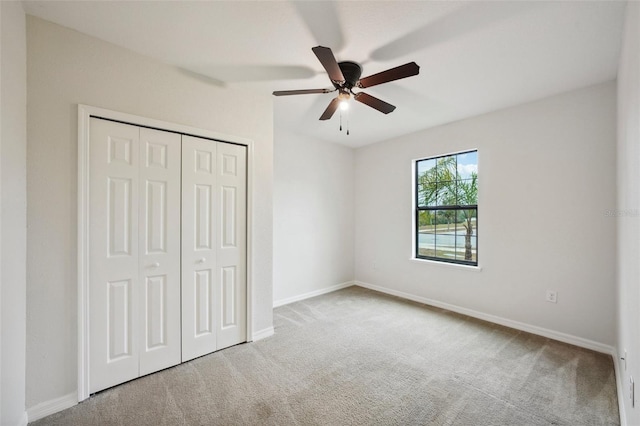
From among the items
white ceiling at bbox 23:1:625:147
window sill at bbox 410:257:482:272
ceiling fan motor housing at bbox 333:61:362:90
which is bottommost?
window sill at bbox 410:257:482:272

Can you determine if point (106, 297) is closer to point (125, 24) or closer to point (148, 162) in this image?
point (148, 162)

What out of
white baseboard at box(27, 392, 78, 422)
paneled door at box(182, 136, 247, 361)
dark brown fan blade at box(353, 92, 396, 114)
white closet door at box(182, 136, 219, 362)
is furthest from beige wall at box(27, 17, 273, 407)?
dark brown fan blade at box(353, 92, 396, 114)

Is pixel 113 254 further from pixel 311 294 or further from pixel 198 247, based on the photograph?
pixel 311 294

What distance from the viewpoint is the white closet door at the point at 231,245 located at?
101 inches

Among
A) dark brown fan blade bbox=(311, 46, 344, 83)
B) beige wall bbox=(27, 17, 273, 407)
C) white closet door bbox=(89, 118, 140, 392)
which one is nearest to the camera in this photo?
dark brown fan blade bbox=(311, 46, 344, 83)

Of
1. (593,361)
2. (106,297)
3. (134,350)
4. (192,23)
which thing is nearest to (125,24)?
(192,23)

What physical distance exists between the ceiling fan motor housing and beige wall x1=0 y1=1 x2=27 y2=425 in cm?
199

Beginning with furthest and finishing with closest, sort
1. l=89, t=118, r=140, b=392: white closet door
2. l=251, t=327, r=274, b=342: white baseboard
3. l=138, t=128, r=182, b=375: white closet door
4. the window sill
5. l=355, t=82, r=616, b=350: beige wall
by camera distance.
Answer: the window sill → l=251, t=327, r=274, b=342: white baseboard → l=355, t=82, r=616, b=350: beige wall → l=138, t=128, r=182, b=375: white closet door → l=89, t=118, r=140, b=392: white closet door

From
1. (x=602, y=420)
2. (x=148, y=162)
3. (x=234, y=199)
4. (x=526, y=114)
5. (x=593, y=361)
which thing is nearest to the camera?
(x=602, y=420)

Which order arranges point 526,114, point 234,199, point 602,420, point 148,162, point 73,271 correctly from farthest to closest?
point 526,114
point 234,199
point 148,162
point 73,271
point 602,420

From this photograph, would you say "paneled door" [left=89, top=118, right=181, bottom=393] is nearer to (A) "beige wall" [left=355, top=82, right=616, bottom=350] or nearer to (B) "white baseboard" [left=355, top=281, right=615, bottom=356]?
(B) "white baseboard" [left=355, top=281, right=615, bottom=356]

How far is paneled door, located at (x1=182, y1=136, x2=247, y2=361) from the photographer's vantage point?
237 cm

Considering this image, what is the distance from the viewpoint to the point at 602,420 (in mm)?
1718

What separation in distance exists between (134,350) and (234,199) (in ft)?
4.77
